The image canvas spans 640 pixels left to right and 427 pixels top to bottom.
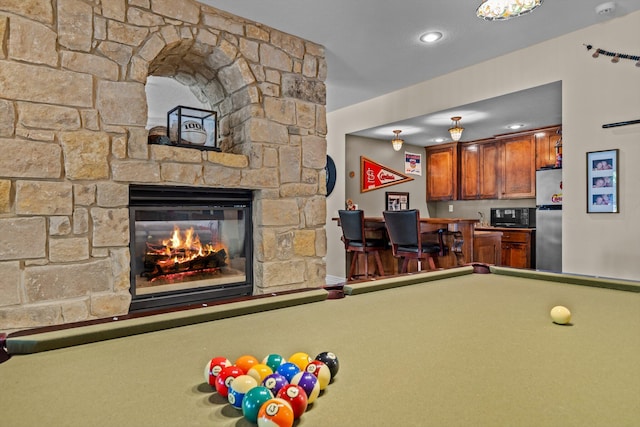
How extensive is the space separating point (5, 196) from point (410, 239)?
3110 mm

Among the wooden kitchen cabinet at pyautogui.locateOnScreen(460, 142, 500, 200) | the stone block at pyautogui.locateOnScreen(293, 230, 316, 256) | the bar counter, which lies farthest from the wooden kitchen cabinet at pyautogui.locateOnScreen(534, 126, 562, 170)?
the stone block at pyautogui.locateOnScreen(293, 230, 316, 256)

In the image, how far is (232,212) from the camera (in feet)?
9.96

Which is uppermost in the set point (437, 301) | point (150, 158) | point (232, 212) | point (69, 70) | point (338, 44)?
point (338, 44)

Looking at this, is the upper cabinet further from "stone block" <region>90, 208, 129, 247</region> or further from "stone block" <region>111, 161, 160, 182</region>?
"stone block" <region>90, 208, 129, 247</region>

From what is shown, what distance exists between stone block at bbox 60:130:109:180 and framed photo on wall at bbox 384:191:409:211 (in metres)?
4.38

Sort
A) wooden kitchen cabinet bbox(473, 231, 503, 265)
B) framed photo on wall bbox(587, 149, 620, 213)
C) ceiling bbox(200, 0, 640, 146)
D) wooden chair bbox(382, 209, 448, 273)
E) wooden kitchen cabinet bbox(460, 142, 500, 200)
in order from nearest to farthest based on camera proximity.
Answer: ceiling bbox(200, 0, 640, 146) → framed photo on wall bbox(587, 149, 620, 213) → wooden chair bbox(382, 209, 448, 273) → wooden kitchen cabinet bbox(473, 231, 503, 265) → wooden kitchen cabinet bbox(460, 142, 500, 200)

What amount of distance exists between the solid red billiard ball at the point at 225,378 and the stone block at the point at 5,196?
1.98 m

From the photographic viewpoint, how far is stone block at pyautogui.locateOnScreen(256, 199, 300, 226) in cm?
295

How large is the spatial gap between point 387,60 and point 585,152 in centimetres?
189

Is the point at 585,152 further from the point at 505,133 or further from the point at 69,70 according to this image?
the point at 69,70

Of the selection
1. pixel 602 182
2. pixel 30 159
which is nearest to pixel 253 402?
pixel 30 159

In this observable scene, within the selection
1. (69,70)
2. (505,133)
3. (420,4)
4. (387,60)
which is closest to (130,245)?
(69,70)

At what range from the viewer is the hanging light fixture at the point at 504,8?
8.59ft

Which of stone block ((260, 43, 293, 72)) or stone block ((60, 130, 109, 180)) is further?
stone block ((260, 43, 293, 72))
